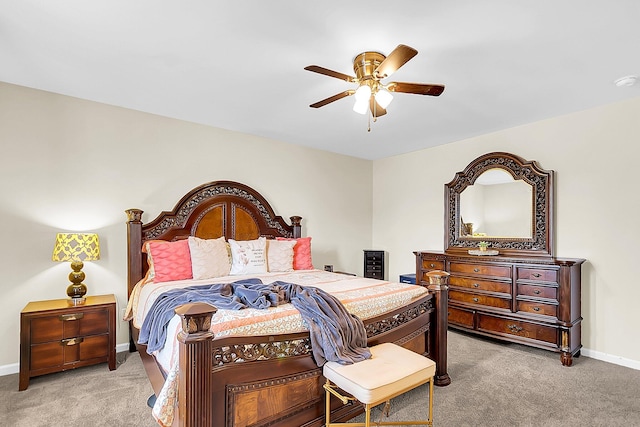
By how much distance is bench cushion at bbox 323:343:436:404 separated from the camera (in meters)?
1.75

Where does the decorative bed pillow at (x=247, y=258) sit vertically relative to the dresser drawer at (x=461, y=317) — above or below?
above

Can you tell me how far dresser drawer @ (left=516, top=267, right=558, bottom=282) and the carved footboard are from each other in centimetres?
223

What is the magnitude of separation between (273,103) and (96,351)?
9.32 ft

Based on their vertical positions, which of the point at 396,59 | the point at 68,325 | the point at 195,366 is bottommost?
the point at 68,325

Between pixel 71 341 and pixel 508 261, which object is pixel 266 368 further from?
pixel 508 261

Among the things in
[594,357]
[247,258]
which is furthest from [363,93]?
[594,357]

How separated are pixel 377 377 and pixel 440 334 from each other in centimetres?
124

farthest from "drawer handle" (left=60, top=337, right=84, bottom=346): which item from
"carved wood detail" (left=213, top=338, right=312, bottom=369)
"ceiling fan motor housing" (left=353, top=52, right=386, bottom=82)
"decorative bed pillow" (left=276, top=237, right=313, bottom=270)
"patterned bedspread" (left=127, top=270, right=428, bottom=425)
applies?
"ceiling fan motor housing" (left=353, top=52, right=386, bottom=82)

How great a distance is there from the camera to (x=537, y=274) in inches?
136

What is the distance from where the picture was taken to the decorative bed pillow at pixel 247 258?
144 inches

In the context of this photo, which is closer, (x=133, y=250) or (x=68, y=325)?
(x=68, y=325)

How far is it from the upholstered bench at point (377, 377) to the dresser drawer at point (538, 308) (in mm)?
2120

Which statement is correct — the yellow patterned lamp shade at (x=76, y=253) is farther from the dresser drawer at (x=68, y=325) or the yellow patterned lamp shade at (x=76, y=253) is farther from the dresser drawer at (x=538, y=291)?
the dresser drawer at (x=538, y=291)

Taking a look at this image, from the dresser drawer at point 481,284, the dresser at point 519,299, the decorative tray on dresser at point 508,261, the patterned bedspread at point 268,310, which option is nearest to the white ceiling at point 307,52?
the decorative tray on dresser at point 508,261
